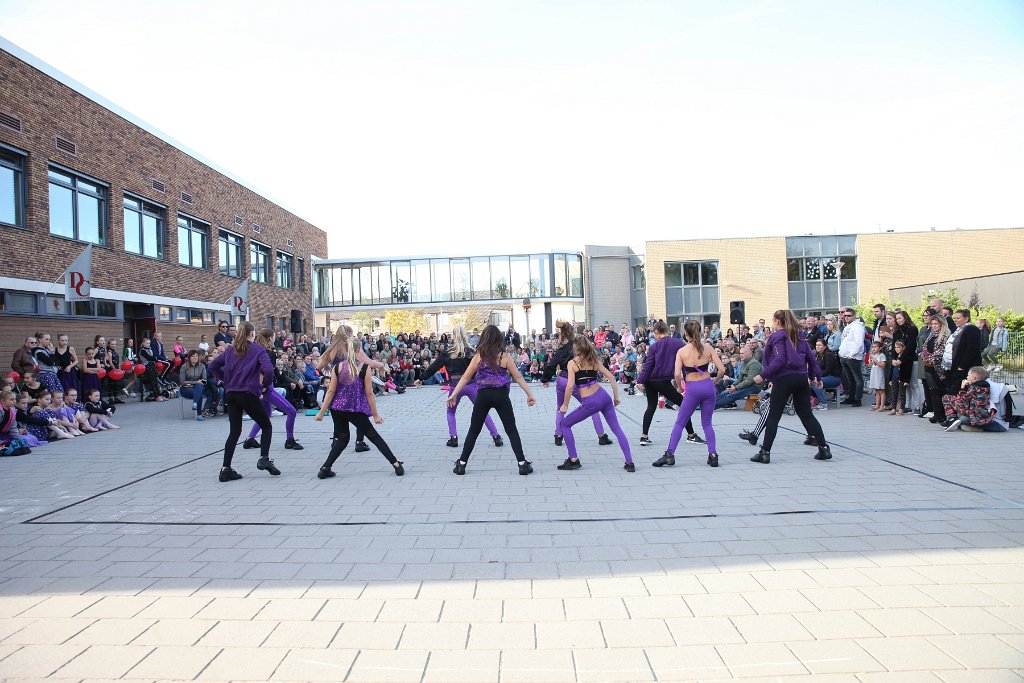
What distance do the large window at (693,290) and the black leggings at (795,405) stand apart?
29.9 meters

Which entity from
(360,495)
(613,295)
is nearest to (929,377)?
(360,495)

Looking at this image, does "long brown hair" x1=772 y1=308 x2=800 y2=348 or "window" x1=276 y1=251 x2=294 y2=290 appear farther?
"window" x1=276 y1=251 x2=294 y2=290

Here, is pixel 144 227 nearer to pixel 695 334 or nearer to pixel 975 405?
pixel 695 334

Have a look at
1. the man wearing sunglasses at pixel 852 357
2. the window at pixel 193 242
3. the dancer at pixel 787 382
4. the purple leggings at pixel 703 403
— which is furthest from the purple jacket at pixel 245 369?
the window at pixel 193 242

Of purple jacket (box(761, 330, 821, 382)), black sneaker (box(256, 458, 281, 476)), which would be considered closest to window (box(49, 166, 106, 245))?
black sneaker (box(256, 458, 281, 476))

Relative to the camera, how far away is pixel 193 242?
26547 mm

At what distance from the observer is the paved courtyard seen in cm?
330

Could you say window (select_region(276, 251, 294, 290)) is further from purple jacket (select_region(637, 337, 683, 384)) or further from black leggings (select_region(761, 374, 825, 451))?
black leggings (select_region(761, 374, 825, 451))

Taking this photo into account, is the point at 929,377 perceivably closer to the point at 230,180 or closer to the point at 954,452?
the point at 954,452

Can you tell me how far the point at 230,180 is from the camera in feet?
97.0

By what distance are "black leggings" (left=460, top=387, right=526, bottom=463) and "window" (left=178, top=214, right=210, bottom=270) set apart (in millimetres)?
20790

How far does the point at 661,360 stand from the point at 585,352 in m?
2.20

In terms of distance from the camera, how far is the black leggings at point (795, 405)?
806 centimetres

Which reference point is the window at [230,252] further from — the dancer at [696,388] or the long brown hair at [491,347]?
the dancer at [696,388]
